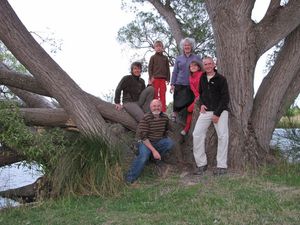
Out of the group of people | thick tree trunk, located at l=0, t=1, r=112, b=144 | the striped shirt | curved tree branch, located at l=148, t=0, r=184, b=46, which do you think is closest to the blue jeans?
the group of people

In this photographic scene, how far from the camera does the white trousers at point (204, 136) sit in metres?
8.46

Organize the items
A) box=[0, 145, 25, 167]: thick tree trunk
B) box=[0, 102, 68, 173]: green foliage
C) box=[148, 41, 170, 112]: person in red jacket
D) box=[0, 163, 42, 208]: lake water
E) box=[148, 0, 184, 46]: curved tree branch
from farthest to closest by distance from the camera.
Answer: box=[148, 0, 184, 46]: curved tree branch < box=[148, 41, 170, 112]: person in red jacket < box=[0, 145, 25, 167]: thick tree trunk < box=[0, 163, 42, 208]: lake water < box=[0, 102, 68, 173]: green foliage

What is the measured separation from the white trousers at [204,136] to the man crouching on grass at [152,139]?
499 mm

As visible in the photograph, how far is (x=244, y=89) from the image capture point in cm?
915

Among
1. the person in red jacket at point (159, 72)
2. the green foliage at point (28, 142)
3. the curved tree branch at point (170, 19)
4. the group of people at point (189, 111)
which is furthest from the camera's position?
the curved tree branch at point (170, 19)

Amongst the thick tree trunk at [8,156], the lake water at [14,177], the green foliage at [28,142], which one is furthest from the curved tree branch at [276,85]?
the thick tree trunk at [8,156]

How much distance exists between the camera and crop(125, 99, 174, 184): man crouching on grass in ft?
27.7

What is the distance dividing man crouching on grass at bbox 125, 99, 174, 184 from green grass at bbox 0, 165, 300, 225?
39cm

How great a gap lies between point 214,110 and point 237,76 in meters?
1.02

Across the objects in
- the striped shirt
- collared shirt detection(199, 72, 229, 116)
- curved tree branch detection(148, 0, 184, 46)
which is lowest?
the striped shirt

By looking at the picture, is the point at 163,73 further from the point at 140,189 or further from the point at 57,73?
the point at 140,189

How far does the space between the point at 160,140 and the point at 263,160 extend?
79.1 inches

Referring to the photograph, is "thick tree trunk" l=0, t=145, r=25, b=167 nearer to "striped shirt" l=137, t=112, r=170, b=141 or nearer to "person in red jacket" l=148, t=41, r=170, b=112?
"striped shirt" l=137, t=112, r=170, b=141

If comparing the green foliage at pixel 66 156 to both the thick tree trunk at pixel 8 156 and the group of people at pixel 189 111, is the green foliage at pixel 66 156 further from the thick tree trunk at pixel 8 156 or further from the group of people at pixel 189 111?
the group of people at pixel 189 111
